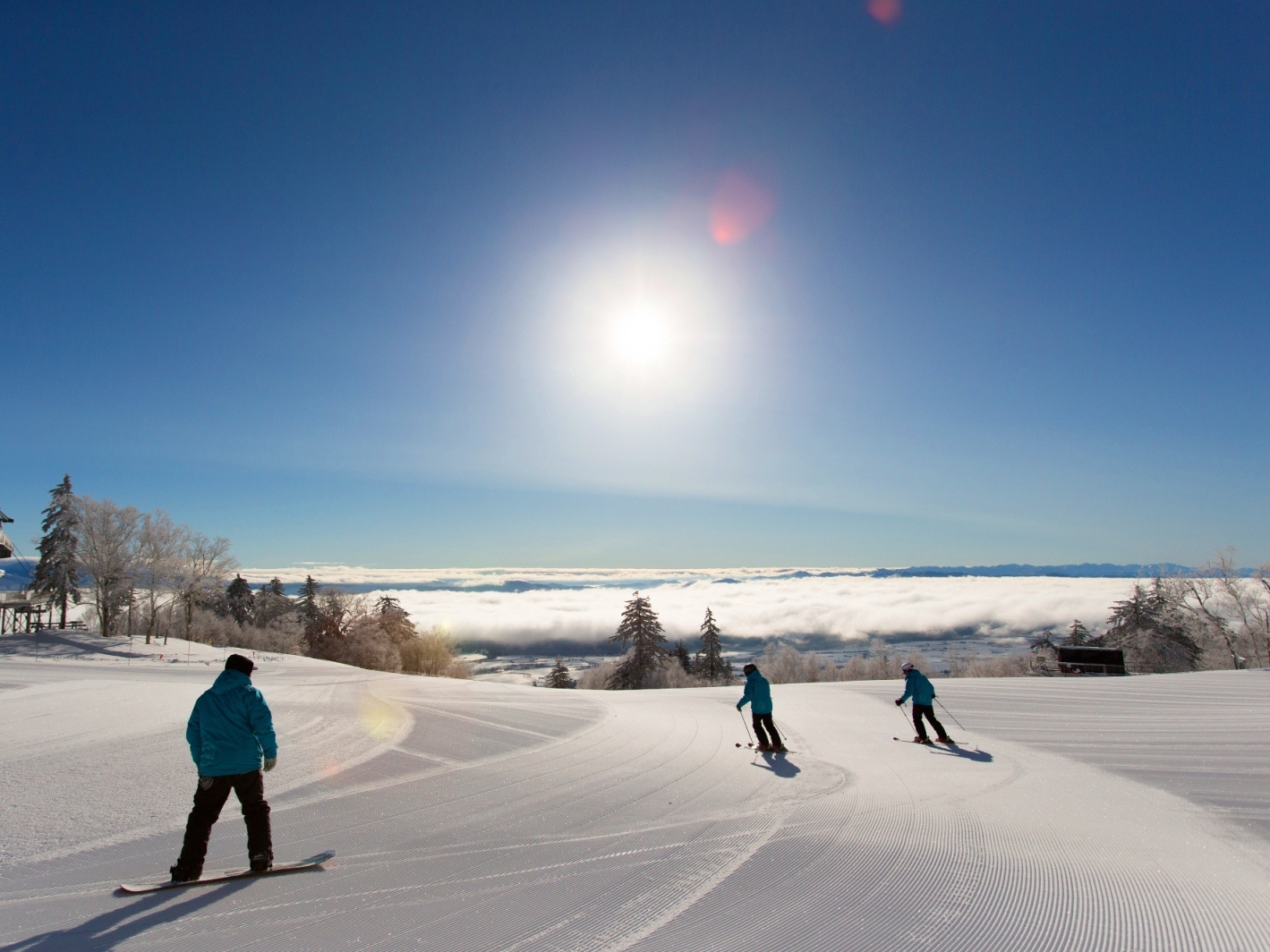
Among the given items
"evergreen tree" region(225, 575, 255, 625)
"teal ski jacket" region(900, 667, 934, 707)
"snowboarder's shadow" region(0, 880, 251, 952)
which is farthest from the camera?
"evergreen tree" region(225, 575, 255, 625)

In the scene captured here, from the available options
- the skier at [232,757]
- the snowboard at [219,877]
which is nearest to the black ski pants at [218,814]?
the skier at [232,757]

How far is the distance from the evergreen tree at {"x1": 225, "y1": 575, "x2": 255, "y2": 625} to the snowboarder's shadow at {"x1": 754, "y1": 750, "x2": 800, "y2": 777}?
75.6 meters

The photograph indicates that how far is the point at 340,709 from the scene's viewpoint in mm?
13633

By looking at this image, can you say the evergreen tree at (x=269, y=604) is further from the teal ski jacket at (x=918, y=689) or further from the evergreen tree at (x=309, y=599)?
the teal ski jacket at (x=918, y=689)

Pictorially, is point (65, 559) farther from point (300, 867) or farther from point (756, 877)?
point (756, 877)

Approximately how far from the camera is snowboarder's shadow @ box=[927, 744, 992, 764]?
34.5ft

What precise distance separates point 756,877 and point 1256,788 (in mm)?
8364

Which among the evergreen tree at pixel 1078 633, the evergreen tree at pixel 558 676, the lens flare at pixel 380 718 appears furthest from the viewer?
the evergreen tree at pixel 558 676

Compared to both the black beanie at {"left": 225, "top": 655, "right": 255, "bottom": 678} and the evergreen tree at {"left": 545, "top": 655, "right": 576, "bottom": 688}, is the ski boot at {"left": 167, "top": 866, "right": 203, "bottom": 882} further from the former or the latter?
the evergreen tree at {"left": 545, "top": 655, "right": 576, "bottom": 688}

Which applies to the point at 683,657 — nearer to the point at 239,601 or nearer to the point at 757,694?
the point at 757,694

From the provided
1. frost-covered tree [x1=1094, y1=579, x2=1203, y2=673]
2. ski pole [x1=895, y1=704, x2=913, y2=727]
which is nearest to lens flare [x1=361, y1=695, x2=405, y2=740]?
ski pole [x1=895, y1=704, x2=913, y2=727]

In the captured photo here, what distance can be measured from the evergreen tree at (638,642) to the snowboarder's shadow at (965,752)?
41.3 m

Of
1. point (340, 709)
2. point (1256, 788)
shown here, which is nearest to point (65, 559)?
point (340, 709)

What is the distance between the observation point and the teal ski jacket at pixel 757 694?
1083 cm
